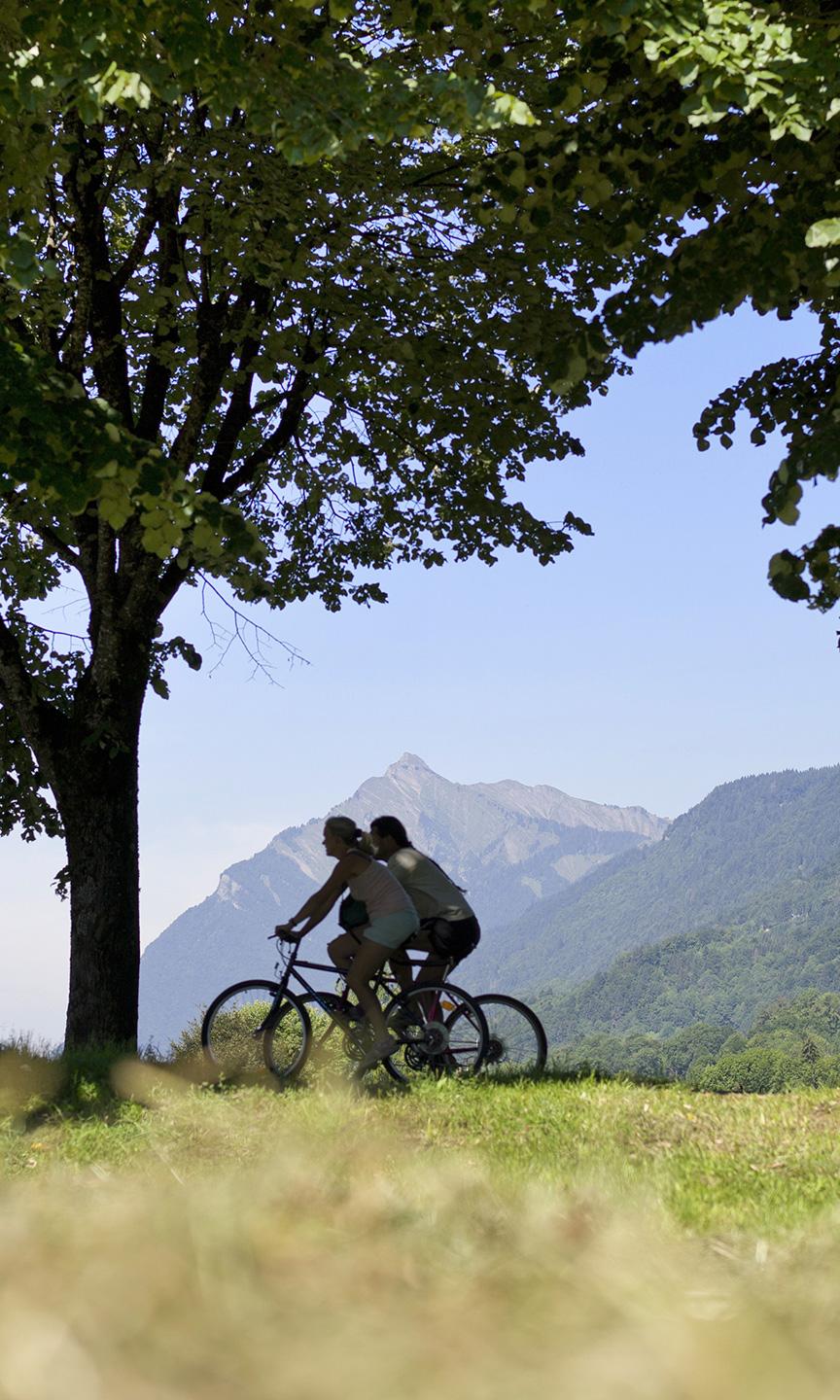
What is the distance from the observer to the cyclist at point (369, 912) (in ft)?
34.0

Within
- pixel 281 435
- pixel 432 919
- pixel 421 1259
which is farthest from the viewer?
pixel 281 435

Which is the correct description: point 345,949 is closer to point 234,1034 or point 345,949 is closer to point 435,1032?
point 435,1032

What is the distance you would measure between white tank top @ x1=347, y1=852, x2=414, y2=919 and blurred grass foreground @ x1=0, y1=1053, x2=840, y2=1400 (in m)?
1.56

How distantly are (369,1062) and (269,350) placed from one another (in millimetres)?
6921

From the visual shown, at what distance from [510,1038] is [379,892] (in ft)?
6.25

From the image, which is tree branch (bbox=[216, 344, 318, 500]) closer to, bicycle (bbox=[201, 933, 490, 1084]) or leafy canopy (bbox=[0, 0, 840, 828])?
leafy canopy (bbox=[0, 0, 840, 828])

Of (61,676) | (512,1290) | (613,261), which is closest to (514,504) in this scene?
(613,261)

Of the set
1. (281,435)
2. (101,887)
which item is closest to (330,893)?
(101,887)

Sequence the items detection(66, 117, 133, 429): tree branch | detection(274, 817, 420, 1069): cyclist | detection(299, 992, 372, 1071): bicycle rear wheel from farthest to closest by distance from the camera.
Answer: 1. detection(66, 117, 133, 429): tree branch
2. detection(299, 992, 372, 1071): bicycle rear wheel
3. detection(274, 817, 420, 1069): cyclist

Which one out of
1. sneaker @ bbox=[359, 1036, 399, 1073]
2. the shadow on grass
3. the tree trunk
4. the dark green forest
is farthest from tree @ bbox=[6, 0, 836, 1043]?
the dark green forest

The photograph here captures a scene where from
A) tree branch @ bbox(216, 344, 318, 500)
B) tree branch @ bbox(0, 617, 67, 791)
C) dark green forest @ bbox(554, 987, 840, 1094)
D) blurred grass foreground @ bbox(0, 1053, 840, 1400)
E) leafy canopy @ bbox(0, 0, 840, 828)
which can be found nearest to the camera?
blurred grass foreground @ bbox(0, 1053, 840, 1400)

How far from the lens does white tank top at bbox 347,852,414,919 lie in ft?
34.1

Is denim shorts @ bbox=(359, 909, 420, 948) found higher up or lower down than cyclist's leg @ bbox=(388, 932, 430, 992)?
higher up

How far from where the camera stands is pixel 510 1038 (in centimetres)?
1119
